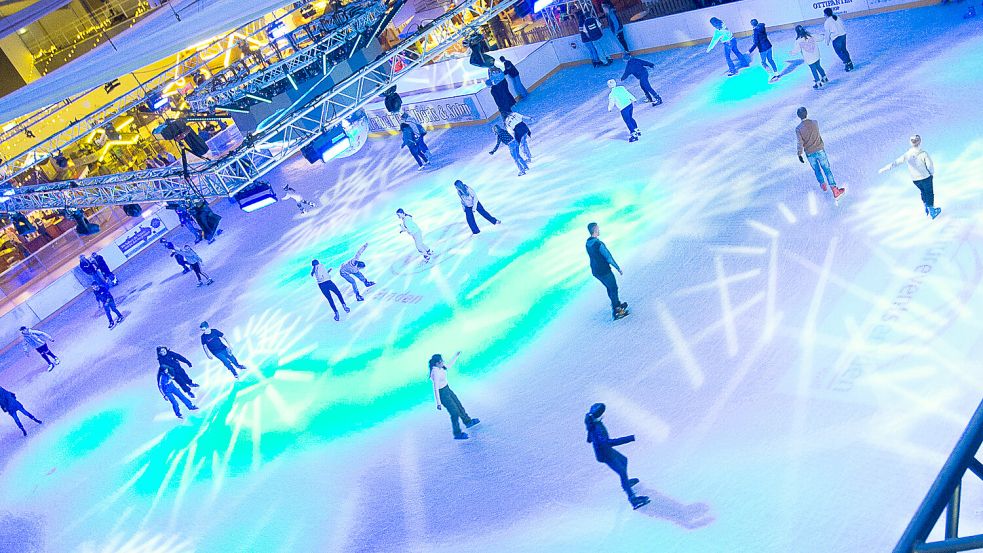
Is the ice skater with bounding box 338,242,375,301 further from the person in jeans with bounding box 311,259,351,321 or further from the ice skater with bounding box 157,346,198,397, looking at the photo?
the ice skater with bounding box 157,346,198,397

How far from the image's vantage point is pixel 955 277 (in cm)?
961

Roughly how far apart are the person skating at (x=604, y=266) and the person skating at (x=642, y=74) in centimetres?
743

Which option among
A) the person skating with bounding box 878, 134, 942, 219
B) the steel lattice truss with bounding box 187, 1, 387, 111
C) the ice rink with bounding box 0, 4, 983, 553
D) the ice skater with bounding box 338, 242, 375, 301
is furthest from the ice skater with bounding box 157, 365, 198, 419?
the person skating with bounding box 878, 134, 942, 219

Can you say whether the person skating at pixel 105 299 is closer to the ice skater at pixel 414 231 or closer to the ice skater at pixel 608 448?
the ice skater at pixel 414 231

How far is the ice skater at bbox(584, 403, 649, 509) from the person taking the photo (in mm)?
8227

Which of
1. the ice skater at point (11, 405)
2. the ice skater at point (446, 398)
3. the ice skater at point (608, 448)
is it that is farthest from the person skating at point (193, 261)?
the ice skater at point (608, 448)

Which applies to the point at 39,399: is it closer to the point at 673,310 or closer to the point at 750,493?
the point at 673,310

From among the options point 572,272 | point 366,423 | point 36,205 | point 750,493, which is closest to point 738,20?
point 572,272

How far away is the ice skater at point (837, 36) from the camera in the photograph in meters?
16.2

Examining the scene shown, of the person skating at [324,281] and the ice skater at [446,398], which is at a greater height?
the person skating at [324,281]

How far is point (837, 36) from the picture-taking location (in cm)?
1627

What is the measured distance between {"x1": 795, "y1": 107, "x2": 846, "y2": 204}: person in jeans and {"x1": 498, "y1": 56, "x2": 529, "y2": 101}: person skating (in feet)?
37.8

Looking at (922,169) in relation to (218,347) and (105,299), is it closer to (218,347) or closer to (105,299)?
(218,347)

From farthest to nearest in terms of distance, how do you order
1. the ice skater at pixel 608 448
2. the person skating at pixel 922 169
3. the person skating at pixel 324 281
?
the person skating at pixel 324 281, the person skating at pixel 922 169, the ice skater at pixel 608 448
